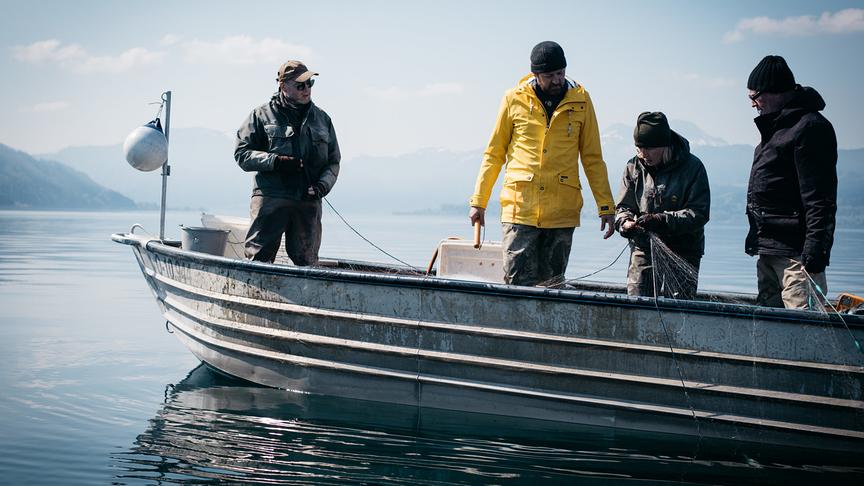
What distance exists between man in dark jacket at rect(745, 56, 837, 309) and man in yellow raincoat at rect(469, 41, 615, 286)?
0.98m

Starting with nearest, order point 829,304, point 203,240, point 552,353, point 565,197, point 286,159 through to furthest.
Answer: point 829,304, point 552,353, point 565,197, point 286,159, point 203,240

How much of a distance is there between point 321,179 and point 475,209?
152 cm

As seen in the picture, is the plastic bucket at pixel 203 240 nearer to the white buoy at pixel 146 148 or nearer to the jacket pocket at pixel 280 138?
the white buoy at pixel 146 148

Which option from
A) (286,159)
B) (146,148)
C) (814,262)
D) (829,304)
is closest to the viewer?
(814,262)

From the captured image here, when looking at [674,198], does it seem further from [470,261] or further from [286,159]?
[286,159]

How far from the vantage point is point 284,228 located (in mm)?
6461

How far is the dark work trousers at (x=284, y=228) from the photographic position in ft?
20.8

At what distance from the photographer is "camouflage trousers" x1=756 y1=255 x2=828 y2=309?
471 centimetres

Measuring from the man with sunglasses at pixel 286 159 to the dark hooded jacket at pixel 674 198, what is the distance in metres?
Result: 2.40

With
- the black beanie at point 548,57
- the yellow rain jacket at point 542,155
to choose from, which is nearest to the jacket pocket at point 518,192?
the yellow rain jacket at point 542,155

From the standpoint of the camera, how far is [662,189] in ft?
Result: 17.3

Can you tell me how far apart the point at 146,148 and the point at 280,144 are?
158 cm

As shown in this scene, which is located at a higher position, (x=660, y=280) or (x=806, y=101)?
(x=806, y=101)

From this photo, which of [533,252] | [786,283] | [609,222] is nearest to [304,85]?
[533,252]
